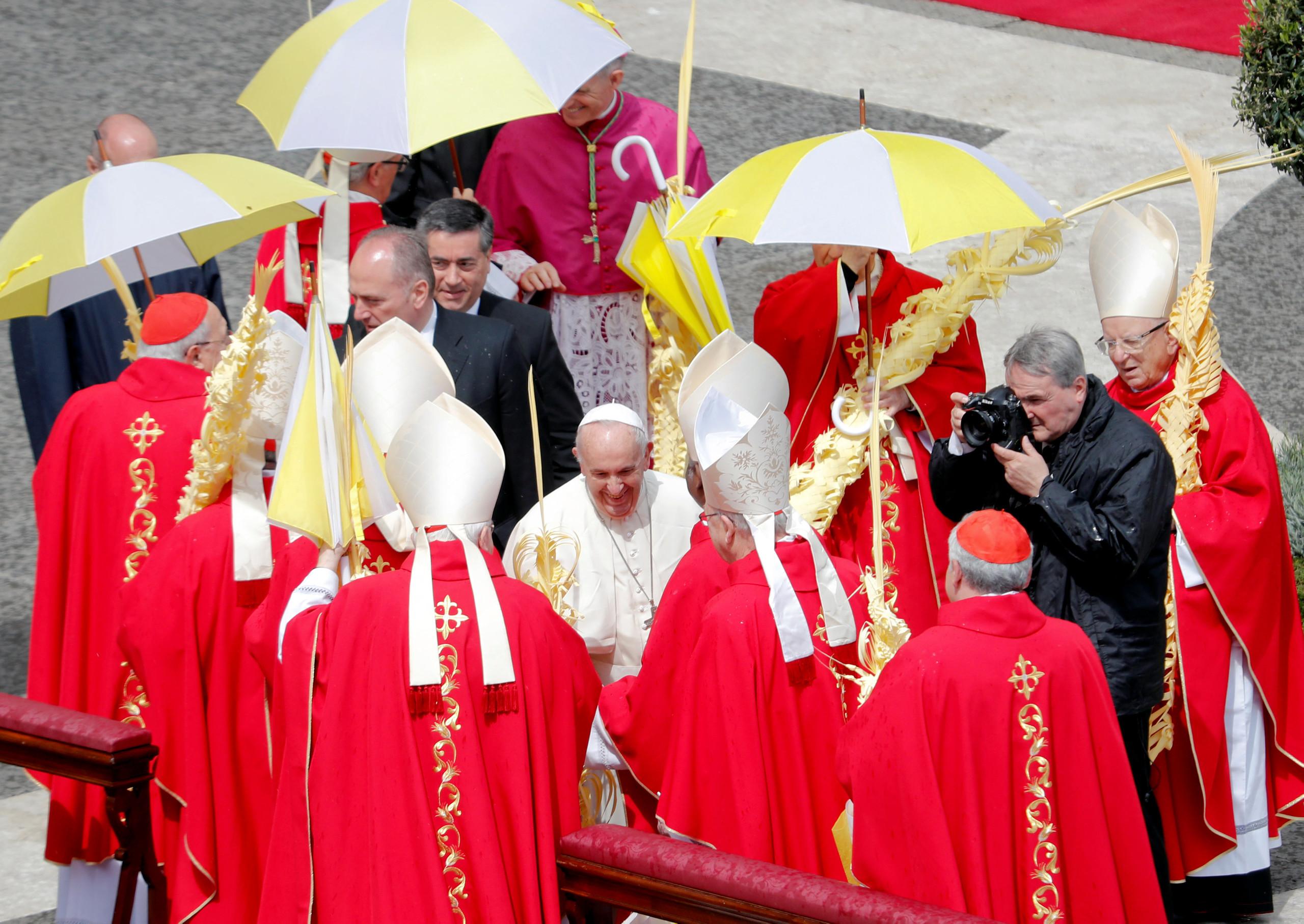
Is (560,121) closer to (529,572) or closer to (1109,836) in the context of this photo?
(529,572)

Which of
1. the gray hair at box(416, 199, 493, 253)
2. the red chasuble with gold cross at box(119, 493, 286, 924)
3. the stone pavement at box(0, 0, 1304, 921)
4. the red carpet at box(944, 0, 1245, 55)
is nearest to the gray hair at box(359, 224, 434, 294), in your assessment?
the gray hair at box(416, 199, 493, 253)

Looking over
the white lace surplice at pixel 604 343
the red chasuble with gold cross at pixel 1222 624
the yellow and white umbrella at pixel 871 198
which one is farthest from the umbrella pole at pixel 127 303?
the red chasuble with gold cross at pixel 1222 624

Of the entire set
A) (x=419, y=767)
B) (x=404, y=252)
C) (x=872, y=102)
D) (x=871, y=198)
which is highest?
(x=871, y=198)

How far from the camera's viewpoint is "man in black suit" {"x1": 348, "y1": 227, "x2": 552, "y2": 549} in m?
5.09

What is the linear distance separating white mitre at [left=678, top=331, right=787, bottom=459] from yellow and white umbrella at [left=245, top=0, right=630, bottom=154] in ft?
3.36

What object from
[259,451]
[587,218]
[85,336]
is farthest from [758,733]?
[85,336]

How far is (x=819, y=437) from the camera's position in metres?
5.11

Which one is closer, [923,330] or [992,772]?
[992,772]

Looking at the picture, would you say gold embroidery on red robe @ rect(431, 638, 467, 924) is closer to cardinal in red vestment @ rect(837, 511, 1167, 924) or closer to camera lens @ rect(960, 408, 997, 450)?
cardinal in red vestment @ rect(837, 511, 1167, 924)

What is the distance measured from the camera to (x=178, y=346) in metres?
4.73

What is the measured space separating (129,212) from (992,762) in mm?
2792

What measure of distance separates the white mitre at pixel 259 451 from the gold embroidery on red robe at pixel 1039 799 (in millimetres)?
2057

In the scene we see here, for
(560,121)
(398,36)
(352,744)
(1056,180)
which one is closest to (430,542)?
(352,744)

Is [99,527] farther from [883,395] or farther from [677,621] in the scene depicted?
[883,395]
